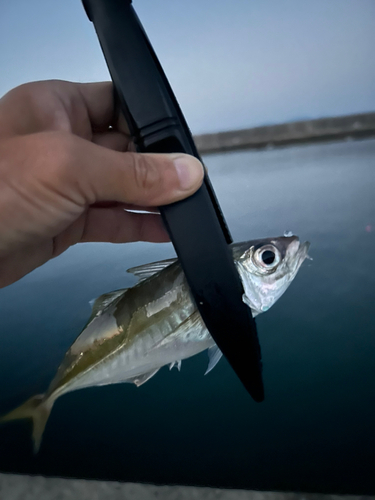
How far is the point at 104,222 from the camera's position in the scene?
82 cm

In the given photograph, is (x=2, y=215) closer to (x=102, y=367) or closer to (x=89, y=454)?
(x=102, y=367)

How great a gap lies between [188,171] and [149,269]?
18 cm

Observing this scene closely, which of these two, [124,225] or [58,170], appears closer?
[58,170]

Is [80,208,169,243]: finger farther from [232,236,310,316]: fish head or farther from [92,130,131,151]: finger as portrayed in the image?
[232,236,310,316]: fish head

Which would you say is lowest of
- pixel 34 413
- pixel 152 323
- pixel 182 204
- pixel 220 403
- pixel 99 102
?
pixel 220 403

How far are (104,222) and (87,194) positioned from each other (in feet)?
1.19

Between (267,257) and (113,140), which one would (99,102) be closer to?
(113,140)

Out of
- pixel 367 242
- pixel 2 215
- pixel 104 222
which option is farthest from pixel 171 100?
pixel 367 242

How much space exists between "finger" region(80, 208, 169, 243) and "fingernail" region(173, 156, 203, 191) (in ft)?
1.36

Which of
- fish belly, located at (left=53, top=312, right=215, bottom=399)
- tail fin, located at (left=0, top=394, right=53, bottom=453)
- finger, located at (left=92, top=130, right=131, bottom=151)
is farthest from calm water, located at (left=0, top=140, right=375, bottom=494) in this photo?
finger, located at (left=92, top=130, right=131, bottom=151)

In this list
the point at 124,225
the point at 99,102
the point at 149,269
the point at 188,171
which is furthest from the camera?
the point at 124,225

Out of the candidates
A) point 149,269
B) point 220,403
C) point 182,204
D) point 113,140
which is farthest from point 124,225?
point 220,403

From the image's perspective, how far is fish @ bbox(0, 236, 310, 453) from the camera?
0.40 m

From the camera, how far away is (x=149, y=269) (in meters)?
0.49
